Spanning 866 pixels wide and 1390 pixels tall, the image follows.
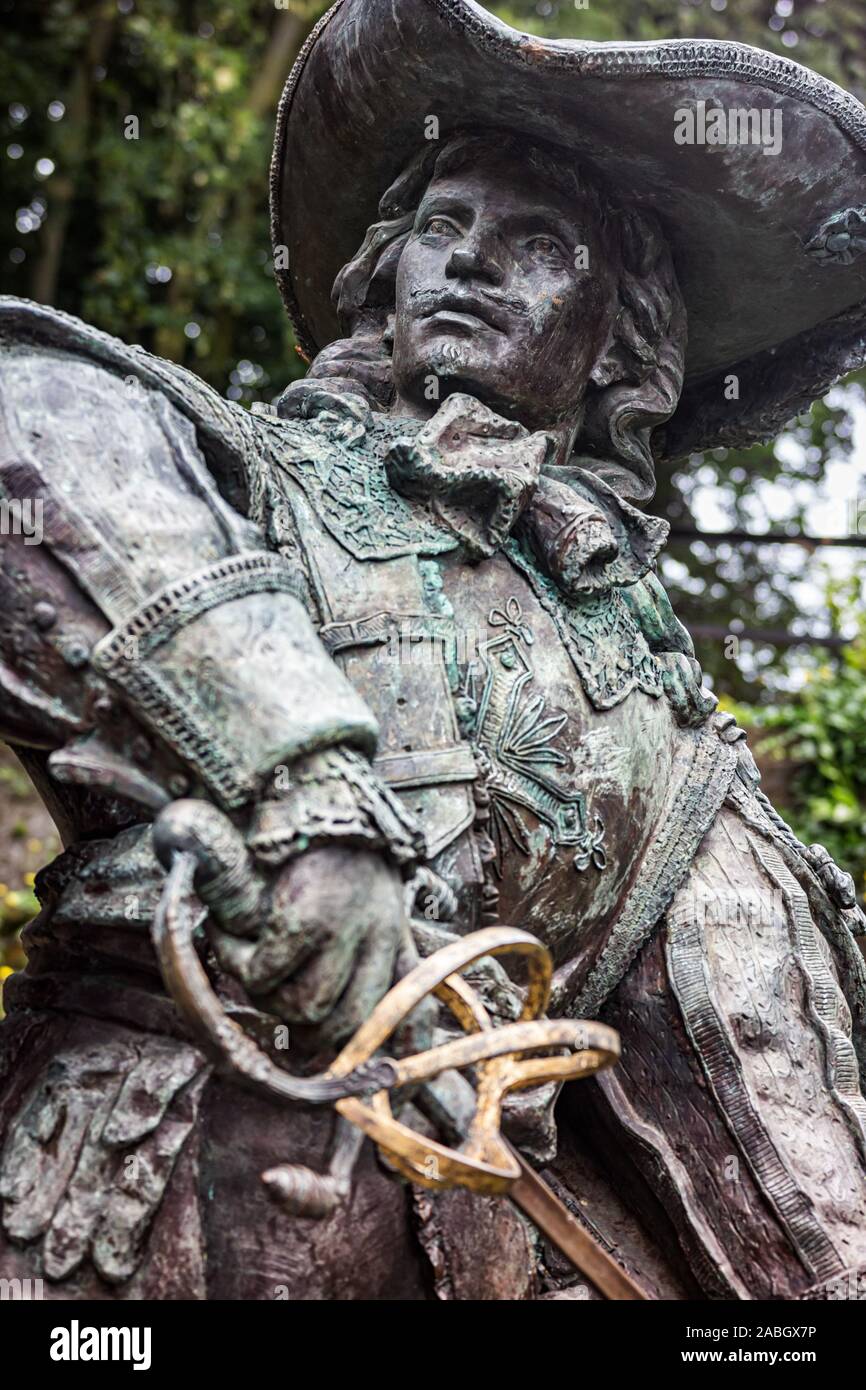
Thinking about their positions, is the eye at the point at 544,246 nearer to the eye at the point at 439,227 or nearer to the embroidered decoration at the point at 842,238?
the eye at the point at 439,227

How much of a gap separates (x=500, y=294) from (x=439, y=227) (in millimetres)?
202

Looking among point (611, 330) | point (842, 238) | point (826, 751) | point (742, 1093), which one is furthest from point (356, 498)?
point (826, 751)

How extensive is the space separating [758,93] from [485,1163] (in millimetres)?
1819

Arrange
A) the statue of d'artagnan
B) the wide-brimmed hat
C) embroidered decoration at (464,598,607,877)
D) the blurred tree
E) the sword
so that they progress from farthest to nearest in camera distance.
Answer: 1. the blurred tree
2. the wide-brimmed hat
3. embroidered decoration at (464,598,607,877)
4. the statue of d'artagnan
5. the sword

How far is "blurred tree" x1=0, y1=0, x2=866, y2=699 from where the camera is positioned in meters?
7.72

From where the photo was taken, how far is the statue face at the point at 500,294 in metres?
2.78

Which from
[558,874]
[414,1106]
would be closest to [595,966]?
[558,874]

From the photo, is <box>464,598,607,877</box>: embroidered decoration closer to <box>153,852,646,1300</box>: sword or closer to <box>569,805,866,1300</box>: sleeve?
<box>569,805,866,1300</box>: sleeve

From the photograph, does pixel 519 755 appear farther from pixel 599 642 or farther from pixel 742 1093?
pixel 742 1093

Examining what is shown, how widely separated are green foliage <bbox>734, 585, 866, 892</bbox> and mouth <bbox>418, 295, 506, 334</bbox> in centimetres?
355

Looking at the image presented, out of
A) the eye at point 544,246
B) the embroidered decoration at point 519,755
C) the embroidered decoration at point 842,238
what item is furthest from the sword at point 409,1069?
the embroidered decoration at point 842,238

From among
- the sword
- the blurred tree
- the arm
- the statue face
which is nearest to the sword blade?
the sword
